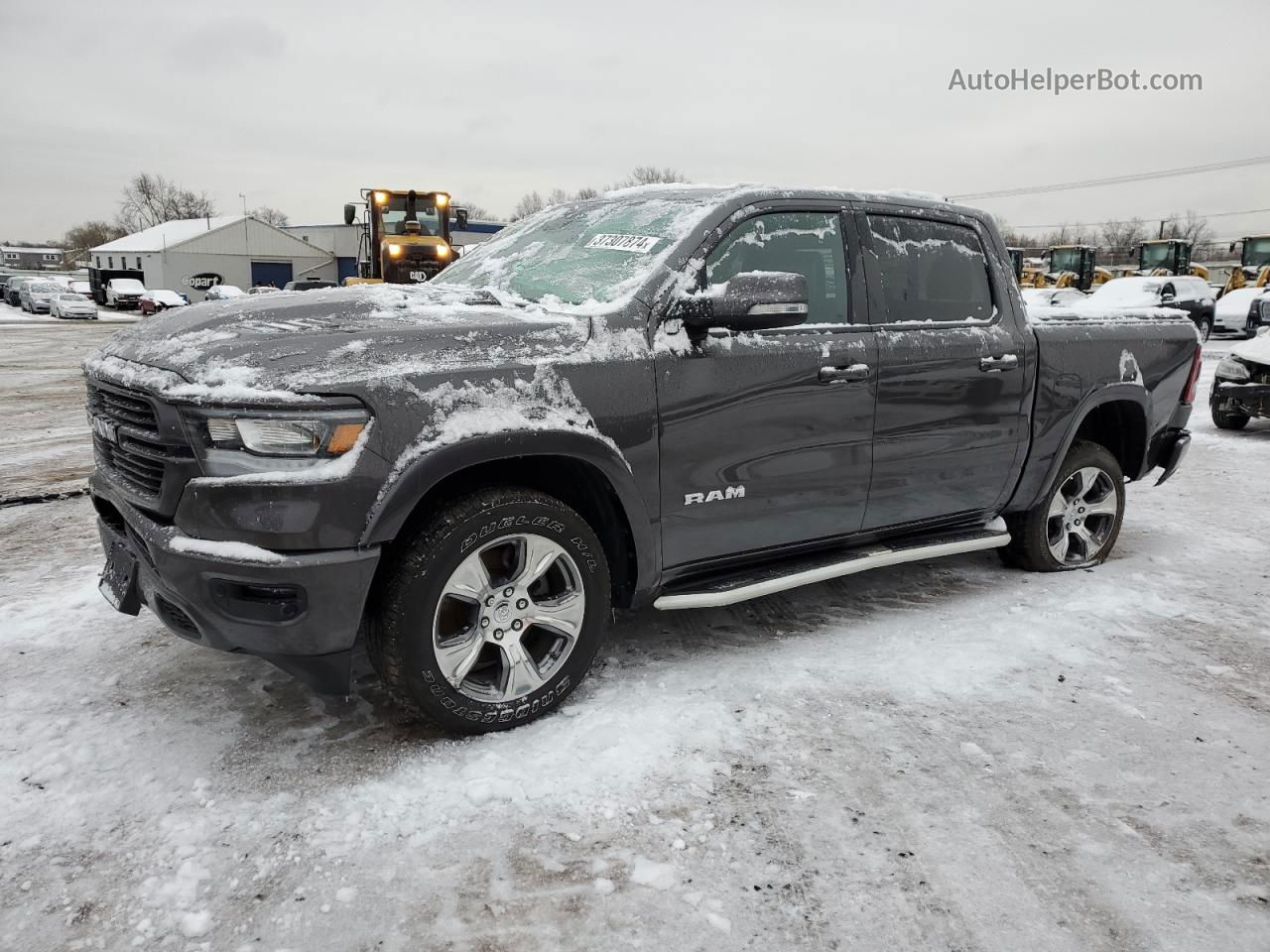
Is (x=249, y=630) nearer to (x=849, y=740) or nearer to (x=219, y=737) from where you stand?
(x=219, y=737)

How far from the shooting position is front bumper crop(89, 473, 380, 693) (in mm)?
2641

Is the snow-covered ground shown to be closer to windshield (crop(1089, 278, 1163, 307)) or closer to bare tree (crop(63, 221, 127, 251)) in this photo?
windshield (crop(1089, 278, 1163, 307))

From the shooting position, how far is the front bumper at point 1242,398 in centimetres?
934

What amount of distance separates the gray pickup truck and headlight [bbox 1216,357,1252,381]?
6.44 m

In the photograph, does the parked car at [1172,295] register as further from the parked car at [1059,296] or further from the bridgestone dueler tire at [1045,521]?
the bridgestone dueler tire at [1045,521]

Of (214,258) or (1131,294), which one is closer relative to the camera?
(1131,294)

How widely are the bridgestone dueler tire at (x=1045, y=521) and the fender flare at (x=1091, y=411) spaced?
6cm

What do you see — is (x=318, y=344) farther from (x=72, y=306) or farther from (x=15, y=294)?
(x=15, y=294)

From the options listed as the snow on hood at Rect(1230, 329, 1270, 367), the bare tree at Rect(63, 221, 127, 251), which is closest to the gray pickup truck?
the snow on hood at Rect(1230, 329, 1270, 367)

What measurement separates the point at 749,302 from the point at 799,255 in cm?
69

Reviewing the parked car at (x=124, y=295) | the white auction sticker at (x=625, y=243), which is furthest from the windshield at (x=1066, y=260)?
the parked car at (x=124, y=295)

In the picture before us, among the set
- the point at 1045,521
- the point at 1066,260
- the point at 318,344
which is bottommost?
the point at 1045,521

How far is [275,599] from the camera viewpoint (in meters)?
2.69

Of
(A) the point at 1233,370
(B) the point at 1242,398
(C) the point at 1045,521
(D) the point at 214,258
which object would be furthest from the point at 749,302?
(D) the point at 214,258
